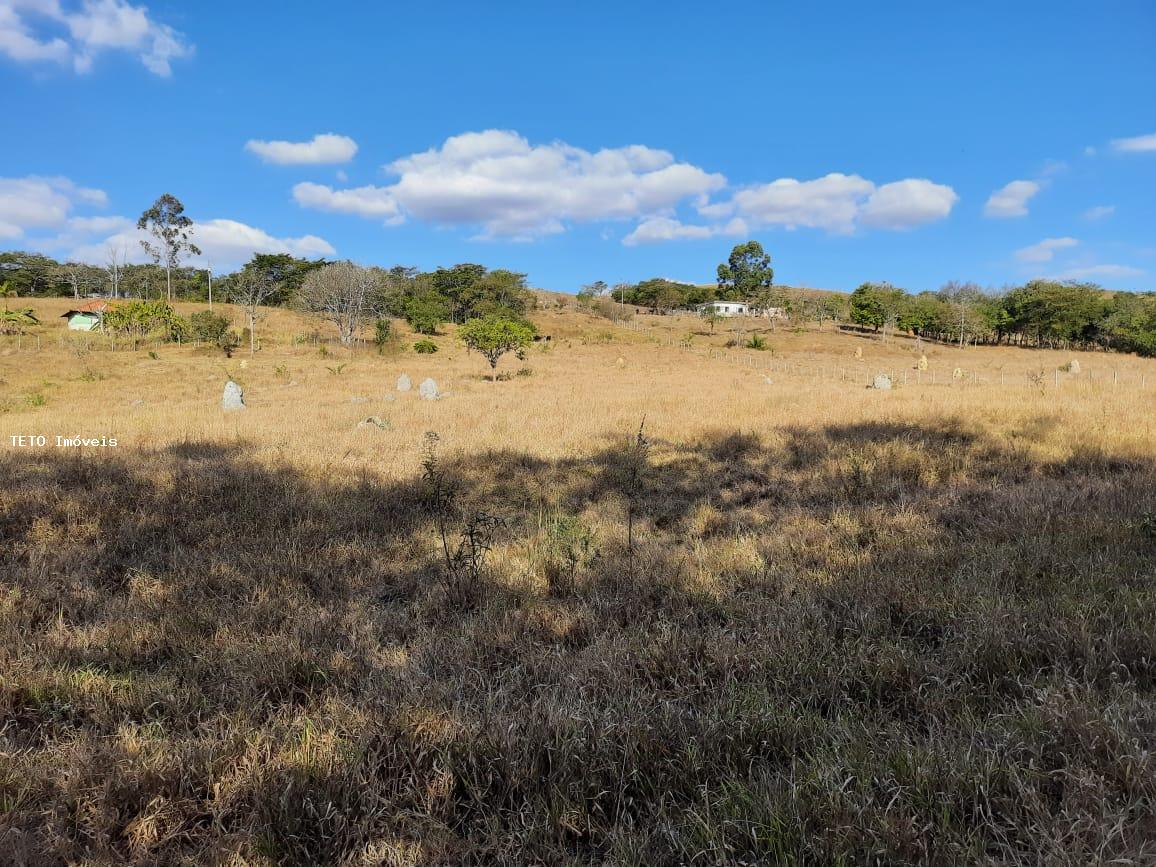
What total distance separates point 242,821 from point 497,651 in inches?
57.1

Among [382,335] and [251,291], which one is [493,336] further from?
[251,291]

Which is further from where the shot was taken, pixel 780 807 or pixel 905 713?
pixel 905 713

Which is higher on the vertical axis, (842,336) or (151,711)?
(842,336)

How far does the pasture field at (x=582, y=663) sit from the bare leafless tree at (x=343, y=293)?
4502cm

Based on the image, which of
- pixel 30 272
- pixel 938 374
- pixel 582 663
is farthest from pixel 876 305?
pixel 30 272

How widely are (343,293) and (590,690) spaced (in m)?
53.3

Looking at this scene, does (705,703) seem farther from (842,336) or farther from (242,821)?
Answer: (842,336)

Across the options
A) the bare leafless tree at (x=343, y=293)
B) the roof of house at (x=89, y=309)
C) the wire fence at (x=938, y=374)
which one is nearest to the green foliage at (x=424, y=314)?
the bare leafless tree at (x=343, y=293)

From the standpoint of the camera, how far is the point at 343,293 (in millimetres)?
50406

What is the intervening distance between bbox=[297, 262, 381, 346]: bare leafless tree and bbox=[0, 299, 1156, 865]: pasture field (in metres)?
45.0

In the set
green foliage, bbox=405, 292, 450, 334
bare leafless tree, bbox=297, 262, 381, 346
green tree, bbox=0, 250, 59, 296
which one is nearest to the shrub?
green foliage, bbox=405, 292, 450, 334

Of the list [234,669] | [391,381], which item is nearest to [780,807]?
[234,669]

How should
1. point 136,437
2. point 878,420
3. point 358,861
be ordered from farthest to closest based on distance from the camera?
point 878,420
point 136,437
point 358,861

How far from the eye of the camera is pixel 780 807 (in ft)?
6.16
